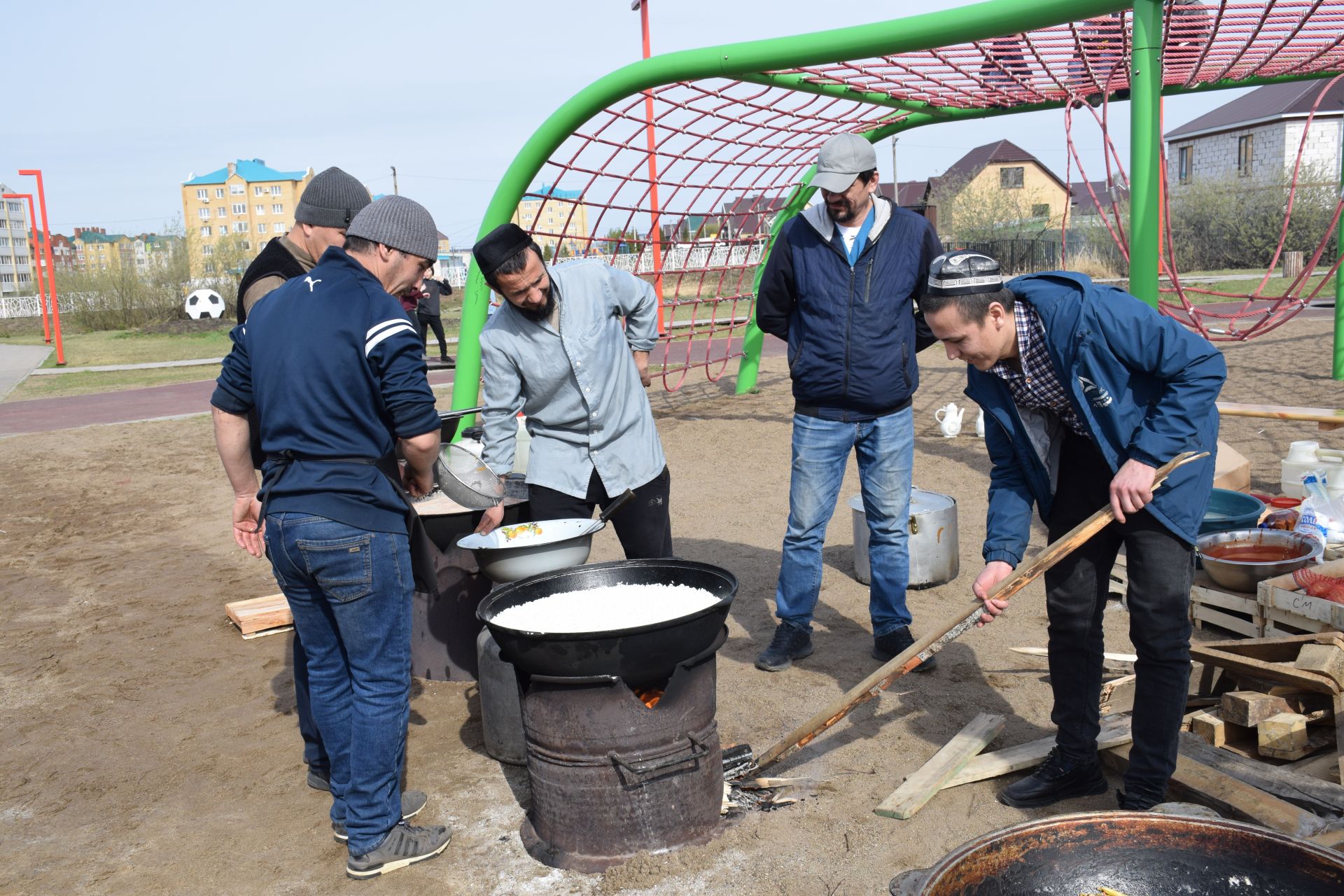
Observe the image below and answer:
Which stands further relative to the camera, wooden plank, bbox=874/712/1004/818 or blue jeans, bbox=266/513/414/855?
wooden plank, bbox=874/712/1004/818

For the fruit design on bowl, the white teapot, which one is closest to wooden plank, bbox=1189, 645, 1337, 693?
the fruit design on bowl

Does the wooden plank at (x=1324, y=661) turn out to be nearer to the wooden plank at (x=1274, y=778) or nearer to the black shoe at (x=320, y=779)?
the wooden plank at (x=1274, y=778)

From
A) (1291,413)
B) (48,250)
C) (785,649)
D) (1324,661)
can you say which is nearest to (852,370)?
(785,649)

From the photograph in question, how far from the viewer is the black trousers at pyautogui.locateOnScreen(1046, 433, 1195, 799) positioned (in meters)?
2.70

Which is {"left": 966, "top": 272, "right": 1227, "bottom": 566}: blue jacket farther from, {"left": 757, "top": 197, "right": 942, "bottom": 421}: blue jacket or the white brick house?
the white brick house

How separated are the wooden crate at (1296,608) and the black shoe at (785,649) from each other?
174 cm

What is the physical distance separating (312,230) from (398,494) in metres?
1.06

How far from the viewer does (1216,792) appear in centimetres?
284

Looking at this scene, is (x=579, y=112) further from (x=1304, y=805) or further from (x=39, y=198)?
(x=39, y=198)

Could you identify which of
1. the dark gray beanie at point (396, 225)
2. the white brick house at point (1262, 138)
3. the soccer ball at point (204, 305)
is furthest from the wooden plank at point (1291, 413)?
the soccer ball at point (204, 305)

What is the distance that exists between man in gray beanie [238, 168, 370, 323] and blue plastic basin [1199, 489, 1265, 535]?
3.94 meters

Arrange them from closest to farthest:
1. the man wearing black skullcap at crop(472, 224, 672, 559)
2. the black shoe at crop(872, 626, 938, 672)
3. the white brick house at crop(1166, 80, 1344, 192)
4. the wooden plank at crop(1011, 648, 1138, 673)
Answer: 1. the man wearing black skullcap at crop(472, 224, 672, 559)
2. the wooden plank at crop(1011, 648, 1138, 673)
3. the black shoe at crop(872, 626, 938, 672)
4. the white brick house at crop(1166, 80, 1344, 192)

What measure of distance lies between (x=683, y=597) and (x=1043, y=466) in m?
1.11

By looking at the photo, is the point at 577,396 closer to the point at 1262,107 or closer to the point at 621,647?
the point at 621,647
